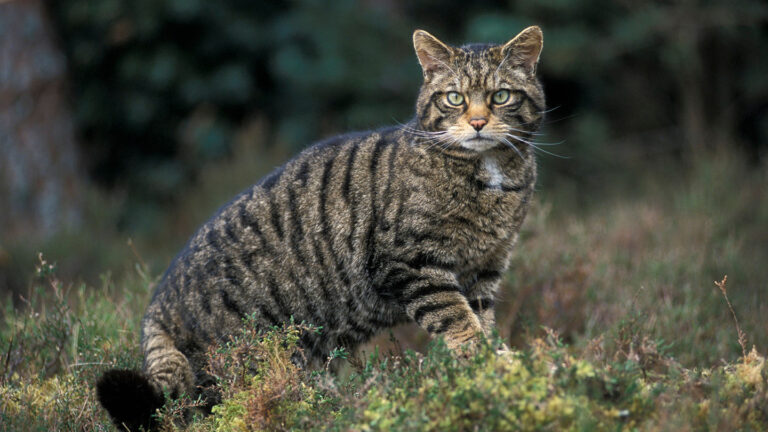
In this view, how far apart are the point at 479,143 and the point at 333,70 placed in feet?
17.5

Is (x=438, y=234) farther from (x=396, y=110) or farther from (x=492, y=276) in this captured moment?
(x=396, y=110)

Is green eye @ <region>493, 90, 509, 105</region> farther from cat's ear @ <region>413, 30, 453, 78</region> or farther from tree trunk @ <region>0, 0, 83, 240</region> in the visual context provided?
tree trunk @ <region>0, 0, 83, 240</region>

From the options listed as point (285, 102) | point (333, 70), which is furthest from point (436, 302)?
point (285, 102)

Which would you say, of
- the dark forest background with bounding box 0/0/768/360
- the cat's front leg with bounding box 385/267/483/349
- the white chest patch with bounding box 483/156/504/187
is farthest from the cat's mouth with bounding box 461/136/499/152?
the dark forest background with bounding box 0/0/768/360

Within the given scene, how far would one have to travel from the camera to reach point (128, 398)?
3174 millimetres

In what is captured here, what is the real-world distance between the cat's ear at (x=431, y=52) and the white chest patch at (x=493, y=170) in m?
0.53

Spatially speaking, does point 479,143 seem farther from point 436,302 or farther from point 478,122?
point 436,302

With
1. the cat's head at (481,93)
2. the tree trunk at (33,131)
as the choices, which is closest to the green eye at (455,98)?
the cat's head at (481,93)

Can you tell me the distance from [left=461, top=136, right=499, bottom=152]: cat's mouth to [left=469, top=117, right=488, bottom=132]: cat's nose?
0.05m

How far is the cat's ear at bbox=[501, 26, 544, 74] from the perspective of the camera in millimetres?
3680

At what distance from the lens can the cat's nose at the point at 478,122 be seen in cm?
348

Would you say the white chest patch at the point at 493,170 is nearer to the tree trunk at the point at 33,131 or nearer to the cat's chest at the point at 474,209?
the cat's chest at the point at 474,209

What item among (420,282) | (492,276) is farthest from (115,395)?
(492,276)

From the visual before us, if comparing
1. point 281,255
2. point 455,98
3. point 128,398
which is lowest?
point 128,398
